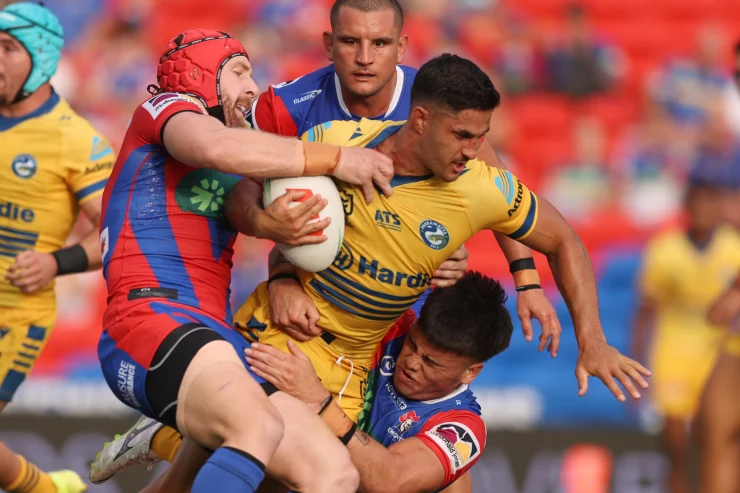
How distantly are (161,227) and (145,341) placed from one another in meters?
0.60

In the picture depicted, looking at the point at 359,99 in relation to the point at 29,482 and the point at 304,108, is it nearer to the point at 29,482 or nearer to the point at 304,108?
the point at 304,108

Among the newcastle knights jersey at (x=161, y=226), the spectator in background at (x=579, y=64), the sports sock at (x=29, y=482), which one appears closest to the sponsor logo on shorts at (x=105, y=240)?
the newcastle knights jersey at (x=161, y=226)

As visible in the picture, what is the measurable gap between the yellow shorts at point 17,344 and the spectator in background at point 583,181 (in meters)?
6.47

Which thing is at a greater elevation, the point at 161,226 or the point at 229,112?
the point at 229,112

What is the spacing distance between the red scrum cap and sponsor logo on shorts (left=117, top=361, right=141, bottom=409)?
1.23 m

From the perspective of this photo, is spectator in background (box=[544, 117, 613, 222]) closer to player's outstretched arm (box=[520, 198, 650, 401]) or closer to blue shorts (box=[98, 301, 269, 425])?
player's outstretched arm (box=[520, 198, 650, 401])

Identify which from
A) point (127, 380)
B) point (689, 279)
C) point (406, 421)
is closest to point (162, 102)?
point (127, 380)

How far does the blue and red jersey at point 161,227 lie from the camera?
4969mm

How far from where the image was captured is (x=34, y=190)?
22.7 feet

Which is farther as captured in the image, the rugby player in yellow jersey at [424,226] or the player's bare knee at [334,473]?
the rugby player in yellow jersey at [424,226]

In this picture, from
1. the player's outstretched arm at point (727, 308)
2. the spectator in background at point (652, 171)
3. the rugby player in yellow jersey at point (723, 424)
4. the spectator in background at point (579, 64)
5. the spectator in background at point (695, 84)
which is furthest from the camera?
the spectator in background at point (579, 64)

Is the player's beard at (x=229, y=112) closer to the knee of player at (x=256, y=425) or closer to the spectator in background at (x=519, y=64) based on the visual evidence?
the knee of player at (x=256, y=425)

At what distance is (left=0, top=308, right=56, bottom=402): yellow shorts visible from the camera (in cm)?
694

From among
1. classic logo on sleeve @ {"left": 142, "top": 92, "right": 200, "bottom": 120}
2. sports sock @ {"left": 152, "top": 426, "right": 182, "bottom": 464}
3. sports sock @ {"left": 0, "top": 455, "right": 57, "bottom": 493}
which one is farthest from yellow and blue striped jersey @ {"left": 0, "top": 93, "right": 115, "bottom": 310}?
classic logo on sleeve @ {"left": 142, "top": 92, "right": 200, "bottom": 120}
